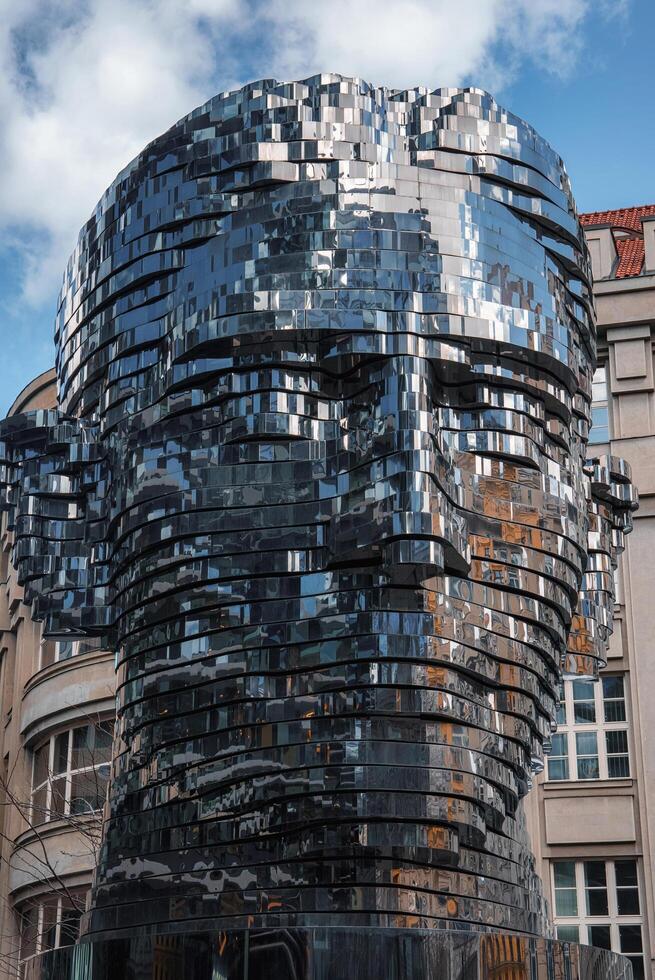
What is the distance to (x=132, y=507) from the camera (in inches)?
220

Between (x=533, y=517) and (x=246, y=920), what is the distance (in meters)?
1.99

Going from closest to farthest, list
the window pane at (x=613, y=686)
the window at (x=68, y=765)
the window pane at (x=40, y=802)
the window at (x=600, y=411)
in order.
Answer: the window at (x=68, y=765)
the window pane at (x=40, y=802)
the window pane at (x=613, y=686)
the window at (x=600, y=411)

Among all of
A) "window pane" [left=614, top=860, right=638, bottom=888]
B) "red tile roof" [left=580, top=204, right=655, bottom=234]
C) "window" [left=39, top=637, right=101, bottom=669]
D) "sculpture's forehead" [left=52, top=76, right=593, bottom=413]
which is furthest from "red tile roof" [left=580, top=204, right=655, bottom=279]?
"sculpture's forehead" [left=52, top=76, right=593, bottom=413]

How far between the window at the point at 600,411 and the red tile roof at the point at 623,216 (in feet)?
21.5

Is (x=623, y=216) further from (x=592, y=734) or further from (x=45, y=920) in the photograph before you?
(x=45, y=920)

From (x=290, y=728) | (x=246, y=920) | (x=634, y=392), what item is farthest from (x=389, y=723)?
(x=634, y=392)

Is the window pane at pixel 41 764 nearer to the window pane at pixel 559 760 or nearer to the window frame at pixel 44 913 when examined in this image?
the window frame at pixel 44 913

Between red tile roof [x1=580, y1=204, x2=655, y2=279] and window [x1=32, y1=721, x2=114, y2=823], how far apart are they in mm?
14838

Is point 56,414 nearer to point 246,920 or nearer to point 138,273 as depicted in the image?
point 138,273

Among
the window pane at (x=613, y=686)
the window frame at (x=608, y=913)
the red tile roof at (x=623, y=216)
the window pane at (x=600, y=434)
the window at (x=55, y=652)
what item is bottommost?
the window frame at (x=608, y=913)

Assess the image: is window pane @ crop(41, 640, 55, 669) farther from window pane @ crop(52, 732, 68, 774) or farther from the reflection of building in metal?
the reflection of building in metal

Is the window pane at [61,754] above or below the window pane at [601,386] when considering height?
below

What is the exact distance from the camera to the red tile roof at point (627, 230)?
105ft

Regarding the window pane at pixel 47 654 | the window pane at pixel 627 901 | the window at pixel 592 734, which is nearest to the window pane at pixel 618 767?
the window at pixel 592 734
